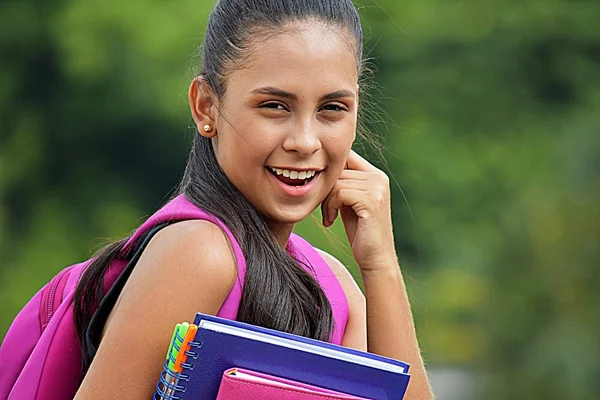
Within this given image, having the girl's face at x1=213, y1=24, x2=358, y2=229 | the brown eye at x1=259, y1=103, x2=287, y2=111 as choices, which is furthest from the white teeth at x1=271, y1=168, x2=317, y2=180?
the brown eye at x1=259, y1=103, x2=287, y2=111

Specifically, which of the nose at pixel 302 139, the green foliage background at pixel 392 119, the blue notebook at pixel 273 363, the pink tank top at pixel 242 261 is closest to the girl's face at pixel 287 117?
the nose at pixel 302 139

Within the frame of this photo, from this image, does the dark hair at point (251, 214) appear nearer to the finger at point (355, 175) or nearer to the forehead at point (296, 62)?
the forehead at point (296, 62)

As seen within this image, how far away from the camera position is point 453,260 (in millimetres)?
12453

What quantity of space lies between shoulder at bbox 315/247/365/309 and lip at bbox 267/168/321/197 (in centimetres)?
36

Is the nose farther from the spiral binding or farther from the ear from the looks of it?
the spiral binding

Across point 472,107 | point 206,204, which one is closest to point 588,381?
point 206,204

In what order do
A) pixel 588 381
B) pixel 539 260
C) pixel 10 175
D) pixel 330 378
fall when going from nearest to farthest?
pixel 330 378, pixel 588 381, pixel 539 260, pixel 10 175

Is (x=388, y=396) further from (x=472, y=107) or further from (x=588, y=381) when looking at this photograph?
(x=472, y=107)

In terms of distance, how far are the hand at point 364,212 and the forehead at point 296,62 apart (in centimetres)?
33

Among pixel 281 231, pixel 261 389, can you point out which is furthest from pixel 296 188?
pixel 261 389

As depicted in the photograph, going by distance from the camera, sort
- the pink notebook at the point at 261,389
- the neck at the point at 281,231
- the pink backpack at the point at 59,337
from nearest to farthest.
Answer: the pink notebook at the point at 261,389 < the pink backpack at the point at 59,337 < the neck at the point at 281,231

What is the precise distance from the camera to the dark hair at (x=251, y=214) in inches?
95.6

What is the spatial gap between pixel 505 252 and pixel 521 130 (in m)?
6.23

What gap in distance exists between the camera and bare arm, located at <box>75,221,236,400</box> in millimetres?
2264
